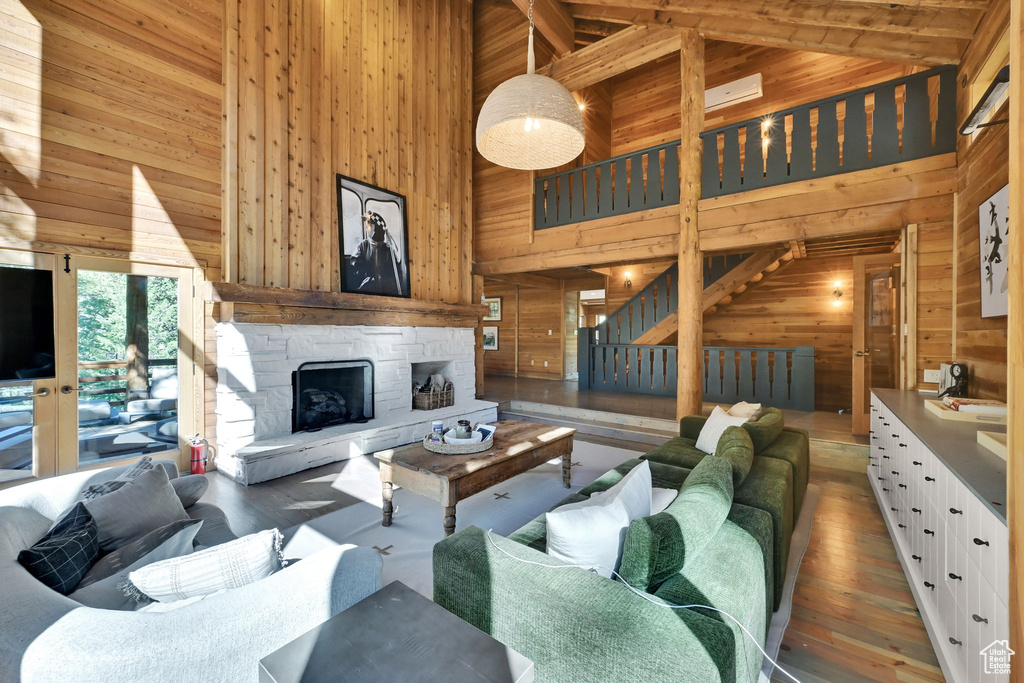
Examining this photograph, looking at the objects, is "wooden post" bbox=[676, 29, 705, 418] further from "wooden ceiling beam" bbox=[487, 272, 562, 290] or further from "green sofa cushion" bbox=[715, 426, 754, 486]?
"wooden ceiling beam" bbox=[487, 272, 562, 290]

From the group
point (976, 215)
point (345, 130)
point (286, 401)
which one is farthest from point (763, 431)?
point (345, 130)

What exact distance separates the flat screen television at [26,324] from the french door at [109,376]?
0.16 feet

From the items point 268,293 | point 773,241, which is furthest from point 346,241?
point 773,241

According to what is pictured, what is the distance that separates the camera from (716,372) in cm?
632

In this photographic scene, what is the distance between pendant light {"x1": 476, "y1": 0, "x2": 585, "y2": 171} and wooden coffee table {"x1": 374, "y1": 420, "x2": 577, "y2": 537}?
6.31ft

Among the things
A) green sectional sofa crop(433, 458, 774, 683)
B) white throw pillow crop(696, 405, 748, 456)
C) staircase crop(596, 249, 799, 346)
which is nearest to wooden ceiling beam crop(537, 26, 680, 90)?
staircase crop(596, 249, 799, 346)

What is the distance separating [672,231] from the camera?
5.07m

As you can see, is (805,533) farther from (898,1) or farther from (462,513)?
(898,1)

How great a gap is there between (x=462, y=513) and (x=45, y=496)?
214cm

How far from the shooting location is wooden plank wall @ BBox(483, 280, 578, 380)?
30.2 feet

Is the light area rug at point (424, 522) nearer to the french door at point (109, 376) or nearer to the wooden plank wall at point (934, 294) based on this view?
the wooden plank wall at point (934, 294)

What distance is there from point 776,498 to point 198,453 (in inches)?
175

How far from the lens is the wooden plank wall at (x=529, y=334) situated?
9219mm

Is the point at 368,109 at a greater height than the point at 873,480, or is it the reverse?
the point at 368,109
